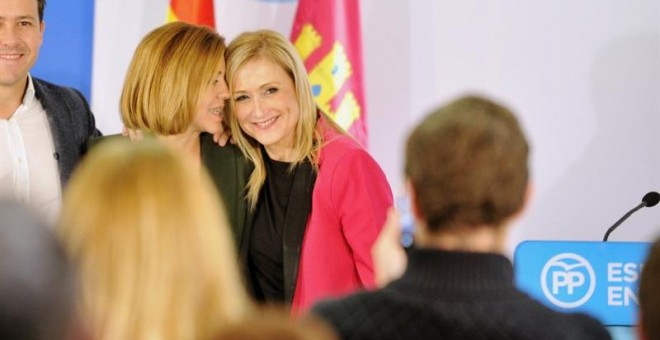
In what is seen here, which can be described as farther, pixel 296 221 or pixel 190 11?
pixel 190 11

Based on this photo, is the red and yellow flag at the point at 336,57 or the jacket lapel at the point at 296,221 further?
the red and yellow flag at the point at 336,57

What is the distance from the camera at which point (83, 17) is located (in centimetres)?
556

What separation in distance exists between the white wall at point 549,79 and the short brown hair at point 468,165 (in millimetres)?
4053

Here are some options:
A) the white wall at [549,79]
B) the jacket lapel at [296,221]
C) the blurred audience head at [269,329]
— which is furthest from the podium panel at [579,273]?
the blurred audience head at [269,329]

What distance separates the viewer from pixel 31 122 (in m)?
3.91

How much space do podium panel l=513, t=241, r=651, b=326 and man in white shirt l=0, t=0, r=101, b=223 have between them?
5.27 feet

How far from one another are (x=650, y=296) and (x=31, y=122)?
2839 millimetres

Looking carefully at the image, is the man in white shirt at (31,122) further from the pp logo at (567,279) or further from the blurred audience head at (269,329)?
the blurred audience head at (269,329)

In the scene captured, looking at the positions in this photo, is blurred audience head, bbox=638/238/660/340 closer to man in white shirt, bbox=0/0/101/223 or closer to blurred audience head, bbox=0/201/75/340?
blurred audience head, bbox=0/201/75/340

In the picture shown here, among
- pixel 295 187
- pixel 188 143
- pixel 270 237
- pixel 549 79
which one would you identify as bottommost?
pixel 270 237

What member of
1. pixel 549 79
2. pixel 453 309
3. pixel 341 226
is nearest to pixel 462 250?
pixel 453 309

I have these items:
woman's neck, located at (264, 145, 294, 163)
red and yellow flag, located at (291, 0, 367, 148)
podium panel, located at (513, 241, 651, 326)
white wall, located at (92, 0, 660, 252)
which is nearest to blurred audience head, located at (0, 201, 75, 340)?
woman's neck, located at (264, 145, 294, 163)

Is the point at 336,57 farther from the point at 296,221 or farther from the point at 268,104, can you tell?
the point at 296,221

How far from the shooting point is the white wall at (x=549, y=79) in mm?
5898
